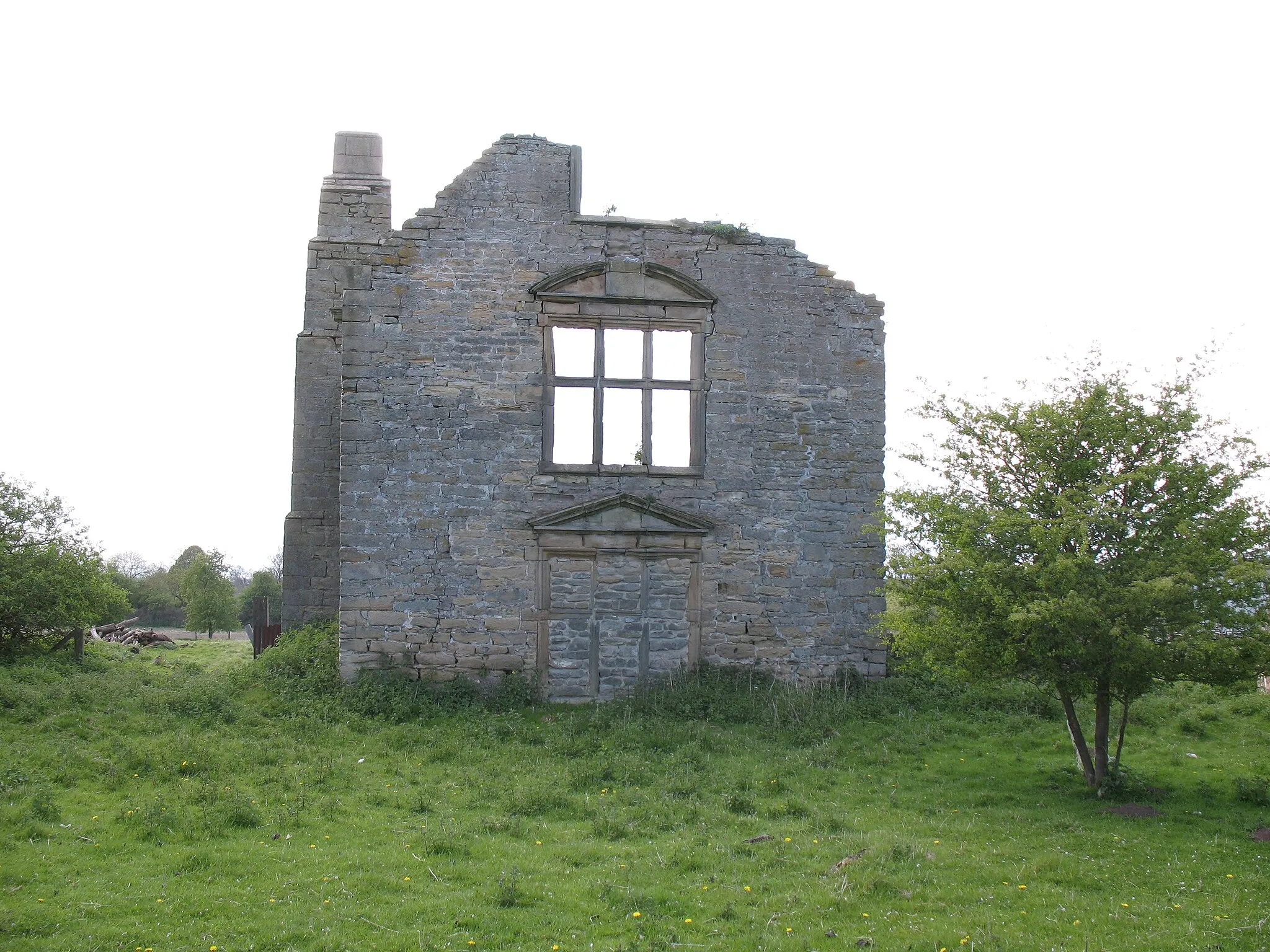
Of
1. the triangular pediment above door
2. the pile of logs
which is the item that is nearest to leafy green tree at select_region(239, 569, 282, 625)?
the pile of logs

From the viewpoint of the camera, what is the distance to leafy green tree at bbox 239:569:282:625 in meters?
31.9

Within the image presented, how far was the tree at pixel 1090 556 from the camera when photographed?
8.53 m

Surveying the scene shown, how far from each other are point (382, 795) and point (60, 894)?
2893 millimetres

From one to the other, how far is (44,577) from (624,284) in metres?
10.1

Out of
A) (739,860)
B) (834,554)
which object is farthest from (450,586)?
(739,860)

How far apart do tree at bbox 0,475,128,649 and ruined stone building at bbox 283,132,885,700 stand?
18.6 ft

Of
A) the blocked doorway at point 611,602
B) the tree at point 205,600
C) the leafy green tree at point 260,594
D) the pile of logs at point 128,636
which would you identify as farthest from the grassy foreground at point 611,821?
the leafy green tree at point 260,594

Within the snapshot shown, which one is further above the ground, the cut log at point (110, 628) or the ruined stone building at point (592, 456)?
the ruined stone building at point (592, 456)

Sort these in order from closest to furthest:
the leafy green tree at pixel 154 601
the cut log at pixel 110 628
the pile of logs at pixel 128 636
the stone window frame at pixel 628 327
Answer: the stone window frame at pixel 628 327 < the pile of logs at pixel 128 636 < the cut log at pixel 110 628 < the leafy green tree at pixel 154 601

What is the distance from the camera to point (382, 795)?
894 centimetres

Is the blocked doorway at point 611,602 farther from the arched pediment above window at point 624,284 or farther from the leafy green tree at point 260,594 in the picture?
the leafy green tree at point 260,594

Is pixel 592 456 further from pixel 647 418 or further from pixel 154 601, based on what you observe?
pixel 154 601

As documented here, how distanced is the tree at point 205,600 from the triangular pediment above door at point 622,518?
18.5 m

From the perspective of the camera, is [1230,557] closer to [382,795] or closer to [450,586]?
[382,795]
